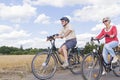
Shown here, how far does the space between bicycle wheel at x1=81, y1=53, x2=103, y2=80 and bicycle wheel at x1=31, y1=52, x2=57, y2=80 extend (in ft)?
4.72

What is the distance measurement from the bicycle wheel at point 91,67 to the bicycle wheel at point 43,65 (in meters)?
1.44

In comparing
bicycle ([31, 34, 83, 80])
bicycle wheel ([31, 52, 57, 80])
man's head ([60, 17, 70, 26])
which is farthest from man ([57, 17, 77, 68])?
bicycle wheel ([31, 52, 57, 80])

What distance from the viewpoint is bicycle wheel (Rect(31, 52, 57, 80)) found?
38.3ft

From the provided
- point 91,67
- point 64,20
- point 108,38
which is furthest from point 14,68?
point 108,38

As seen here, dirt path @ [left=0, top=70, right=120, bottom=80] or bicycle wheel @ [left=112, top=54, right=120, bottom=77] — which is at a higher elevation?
bicycle wheel @ [left=112, top=54, right=120, bottom=77]

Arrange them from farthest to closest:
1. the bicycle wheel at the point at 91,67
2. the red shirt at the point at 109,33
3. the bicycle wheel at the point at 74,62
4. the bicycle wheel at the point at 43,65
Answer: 1. the bicycle wheel at the point at 74,62
2. the bicycle wheel at the point at 43,65
3. the red shirt at the point at 109,33
4. the bicycle wheel at the point at 91,67

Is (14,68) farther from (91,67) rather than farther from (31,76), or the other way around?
(91,67)

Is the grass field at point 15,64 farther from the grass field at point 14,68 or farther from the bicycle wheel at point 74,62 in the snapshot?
the bicycle wheel at point 74,62

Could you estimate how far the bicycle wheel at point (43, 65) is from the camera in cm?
1169

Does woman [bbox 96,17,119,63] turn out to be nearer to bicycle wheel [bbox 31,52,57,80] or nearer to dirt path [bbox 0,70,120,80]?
dirt path [bbox 0,70,120,80]

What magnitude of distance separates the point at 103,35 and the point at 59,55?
161 cm

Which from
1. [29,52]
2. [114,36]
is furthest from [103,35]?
[29,52]

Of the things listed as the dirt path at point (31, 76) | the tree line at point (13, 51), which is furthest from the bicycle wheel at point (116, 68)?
the tree line at point (13, 51)

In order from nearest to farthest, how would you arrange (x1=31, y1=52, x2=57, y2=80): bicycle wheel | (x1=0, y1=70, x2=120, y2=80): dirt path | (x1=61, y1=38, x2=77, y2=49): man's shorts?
(x1=31, y1=52, x2=57, y2=80): bicycle wheel < (x1=0, y1=70, x2=120, y2=80): dirt path < (x1=61, y1=38, x2=77, y2=49): man's shorts
